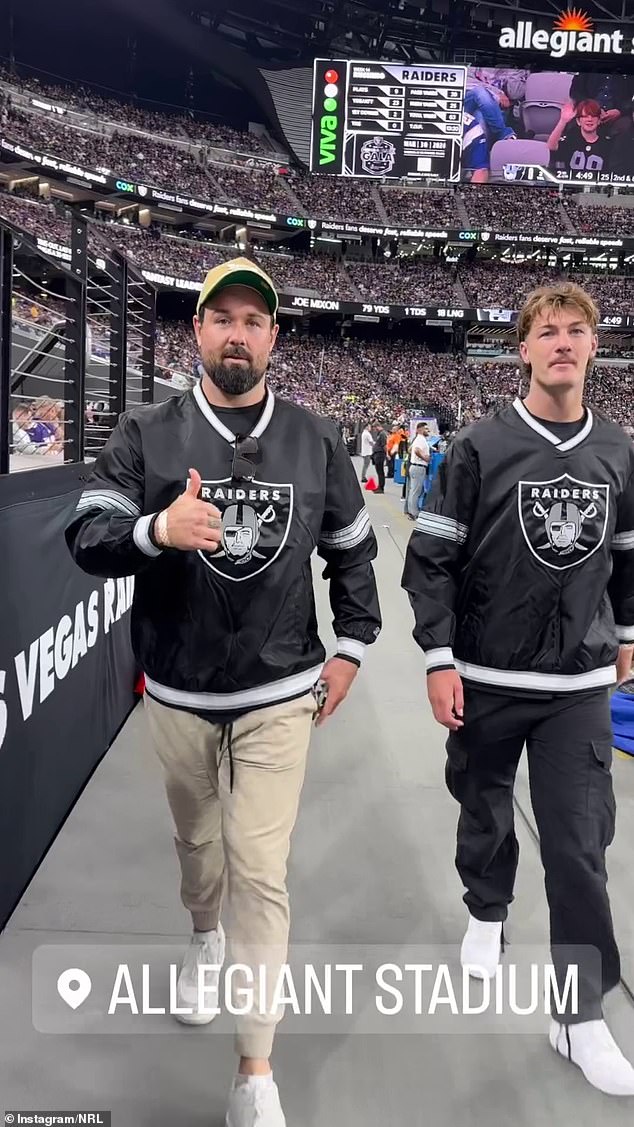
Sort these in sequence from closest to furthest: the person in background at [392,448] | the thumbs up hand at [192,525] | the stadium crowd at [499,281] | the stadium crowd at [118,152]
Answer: the thumbs up hand at [192,525] → the person in background at [392,448] → the stadium crowd at [118,152] → the stadium crowd at [499,281]

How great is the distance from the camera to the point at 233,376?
176 centimetres

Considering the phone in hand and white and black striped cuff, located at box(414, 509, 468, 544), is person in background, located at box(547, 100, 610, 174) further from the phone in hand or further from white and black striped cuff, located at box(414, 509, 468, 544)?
the phone in hand

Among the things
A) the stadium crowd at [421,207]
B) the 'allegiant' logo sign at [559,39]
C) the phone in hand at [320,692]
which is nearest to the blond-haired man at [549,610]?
the phone in hand at [320,692]

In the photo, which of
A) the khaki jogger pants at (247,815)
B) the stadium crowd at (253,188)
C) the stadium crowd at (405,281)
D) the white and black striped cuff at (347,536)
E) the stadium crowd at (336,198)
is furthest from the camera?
the stadium crowd at (336,198)

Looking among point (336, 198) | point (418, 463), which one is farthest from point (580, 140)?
point (418, 463)

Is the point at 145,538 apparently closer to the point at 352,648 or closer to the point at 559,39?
the point at 352,648

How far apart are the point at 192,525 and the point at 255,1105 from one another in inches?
46.7

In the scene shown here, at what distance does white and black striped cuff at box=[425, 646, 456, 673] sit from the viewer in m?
2.10

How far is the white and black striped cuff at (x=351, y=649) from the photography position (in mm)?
1981

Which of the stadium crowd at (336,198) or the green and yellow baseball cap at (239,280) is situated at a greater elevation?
the stadium crowd at (336,198)

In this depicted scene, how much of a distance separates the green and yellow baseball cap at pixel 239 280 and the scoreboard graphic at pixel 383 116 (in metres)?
Result: 26.2

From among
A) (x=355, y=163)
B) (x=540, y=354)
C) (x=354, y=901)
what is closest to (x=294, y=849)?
(x=354, y=901)

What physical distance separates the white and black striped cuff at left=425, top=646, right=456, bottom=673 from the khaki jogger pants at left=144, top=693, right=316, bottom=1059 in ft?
1.27

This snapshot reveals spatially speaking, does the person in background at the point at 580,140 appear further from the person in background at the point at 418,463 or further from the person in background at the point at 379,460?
the person in background at the point at 418,463
